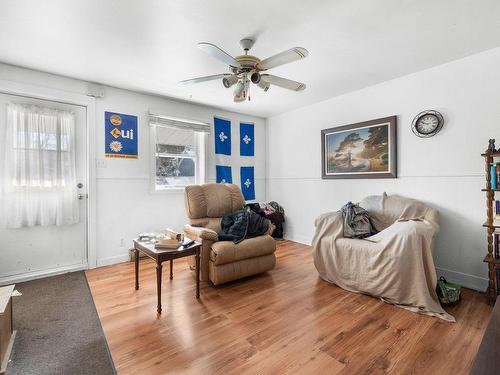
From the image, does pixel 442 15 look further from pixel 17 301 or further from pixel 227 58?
pixel 17 301

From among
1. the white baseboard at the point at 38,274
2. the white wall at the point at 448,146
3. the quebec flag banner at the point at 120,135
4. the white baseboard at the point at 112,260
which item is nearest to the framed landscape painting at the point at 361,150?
the white wall at the point at 448,146

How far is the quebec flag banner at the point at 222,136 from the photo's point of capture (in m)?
4.46

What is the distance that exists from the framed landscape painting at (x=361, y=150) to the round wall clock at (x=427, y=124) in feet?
0.82

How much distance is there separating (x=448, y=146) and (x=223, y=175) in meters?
3.20

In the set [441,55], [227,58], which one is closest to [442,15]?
[441,55]

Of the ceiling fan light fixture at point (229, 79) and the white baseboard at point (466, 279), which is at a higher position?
the ceiling fan light fixture at point (229, 79)

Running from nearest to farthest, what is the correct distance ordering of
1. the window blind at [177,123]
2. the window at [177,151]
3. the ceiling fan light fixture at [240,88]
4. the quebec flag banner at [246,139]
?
the ceiling fan light fixture at [240,88], the window blind at [177,123], the window at [177,151], the quebec flag banner at [246,139]

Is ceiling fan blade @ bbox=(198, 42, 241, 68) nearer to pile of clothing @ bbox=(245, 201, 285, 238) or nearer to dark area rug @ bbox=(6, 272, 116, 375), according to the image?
dark area rug @ bbox=(6, 272, 116, 375)

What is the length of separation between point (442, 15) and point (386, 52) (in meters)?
0.60

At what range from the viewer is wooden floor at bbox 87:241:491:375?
1578mm

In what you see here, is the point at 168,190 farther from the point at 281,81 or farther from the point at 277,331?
the point at 277,331

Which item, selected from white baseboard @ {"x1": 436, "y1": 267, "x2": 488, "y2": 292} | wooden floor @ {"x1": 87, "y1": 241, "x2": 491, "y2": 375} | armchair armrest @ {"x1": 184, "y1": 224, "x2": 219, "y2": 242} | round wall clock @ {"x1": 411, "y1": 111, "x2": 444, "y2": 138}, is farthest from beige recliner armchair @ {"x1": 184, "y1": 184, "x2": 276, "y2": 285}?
round wall clock @ {"x1": 411, "y1": 111, "x2": 444, "y2": 138}

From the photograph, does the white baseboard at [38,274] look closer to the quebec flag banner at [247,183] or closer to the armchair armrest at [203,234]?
the armchair armrest at [203,234]

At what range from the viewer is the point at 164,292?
2.60 m
